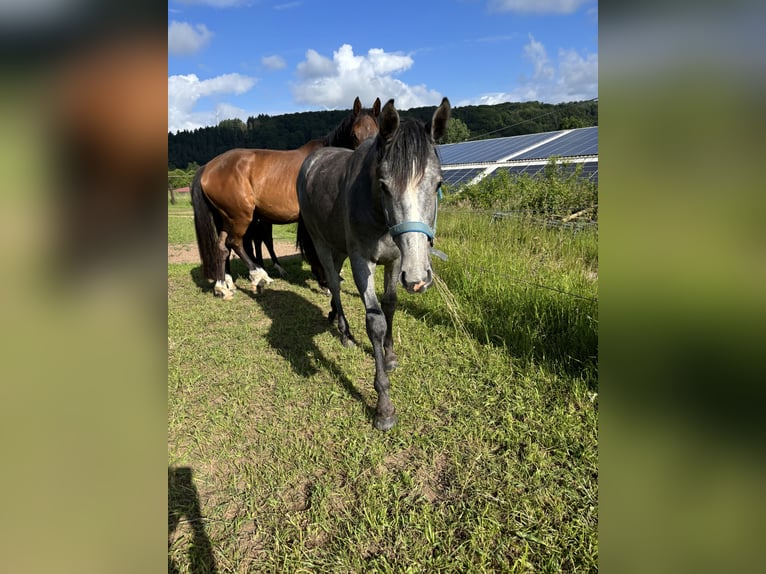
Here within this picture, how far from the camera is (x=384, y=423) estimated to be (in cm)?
277

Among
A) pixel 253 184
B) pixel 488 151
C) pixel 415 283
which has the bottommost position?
pixel 415 283

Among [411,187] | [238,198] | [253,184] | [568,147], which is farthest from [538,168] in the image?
[411,187]

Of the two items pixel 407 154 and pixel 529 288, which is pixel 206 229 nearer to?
pixel 529 288

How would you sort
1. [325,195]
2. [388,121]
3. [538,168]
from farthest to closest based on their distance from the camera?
1. [538,168]
2. [325,195]
3. [388,121]

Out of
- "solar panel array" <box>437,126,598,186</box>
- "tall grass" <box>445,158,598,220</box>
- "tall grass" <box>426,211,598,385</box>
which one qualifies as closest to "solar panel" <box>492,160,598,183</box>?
"solar panel array" <box>437,126,598,186</box>

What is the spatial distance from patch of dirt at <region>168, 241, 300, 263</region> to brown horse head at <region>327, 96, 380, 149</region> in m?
3.74

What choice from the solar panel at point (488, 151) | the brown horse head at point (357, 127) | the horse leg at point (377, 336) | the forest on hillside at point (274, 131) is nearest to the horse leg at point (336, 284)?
the horse leg at point (377, 336)

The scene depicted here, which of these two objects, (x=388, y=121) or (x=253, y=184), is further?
(x=253, y=184)

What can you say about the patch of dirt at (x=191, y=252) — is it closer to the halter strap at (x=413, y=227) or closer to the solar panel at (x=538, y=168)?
the solar panel at (x=538, y=168)

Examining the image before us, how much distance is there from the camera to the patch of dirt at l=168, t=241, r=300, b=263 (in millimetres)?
9121

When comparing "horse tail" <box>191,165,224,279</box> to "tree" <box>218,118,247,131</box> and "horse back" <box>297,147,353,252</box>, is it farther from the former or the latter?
"tree" <box>218,118,247,131</box>

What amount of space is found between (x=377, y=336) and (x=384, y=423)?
617 millimetres

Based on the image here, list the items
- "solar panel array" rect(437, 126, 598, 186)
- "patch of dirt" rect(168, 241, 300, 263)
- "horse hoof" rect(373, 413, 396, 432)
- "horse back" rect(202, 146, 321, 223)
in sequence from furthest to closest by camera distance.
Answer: "solar panel array" rect(437, 126, 598, 186) → "patch of dirt" rect(168, 241, 300, 263) → "horse back" rect(202, 146, 321, 223) → "horse hoof" rect(373, 413, 396, 432)

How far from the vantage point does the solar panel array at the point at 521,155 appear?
11.6m
